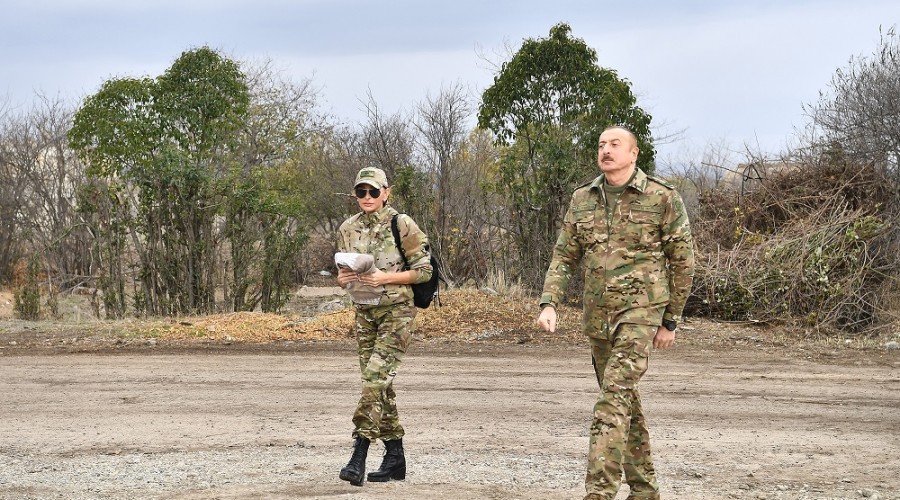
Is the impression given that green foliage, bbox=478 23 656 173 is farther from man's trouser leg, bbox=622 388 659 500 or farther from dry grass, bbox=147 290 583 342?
man's trouser leg, bbox=622 388 659 500

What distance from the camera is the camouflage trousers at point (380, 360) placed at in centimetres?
644

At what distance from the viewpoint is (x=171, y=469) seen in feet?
23.6

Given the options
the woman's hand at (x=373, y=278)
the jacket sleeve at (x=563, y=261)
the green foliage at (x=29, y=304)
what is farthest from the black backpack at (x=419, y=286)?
the green foliage at (x=29, y=304)

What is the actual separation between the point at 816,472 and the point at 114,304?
14.3m

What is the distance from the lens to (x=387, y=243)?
662 cm

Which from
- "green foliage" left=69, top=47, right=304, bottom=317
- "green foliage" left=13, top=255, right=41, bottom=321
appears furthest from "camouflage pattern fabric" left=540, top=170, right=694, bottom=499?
"green foliage" left=13, top=255, right=41, bottom=321

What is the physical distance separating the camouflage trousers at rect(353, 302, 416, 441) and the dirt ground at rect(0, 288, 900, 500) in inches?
14.9

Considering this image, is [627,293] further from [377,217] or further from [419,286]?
[377,217]

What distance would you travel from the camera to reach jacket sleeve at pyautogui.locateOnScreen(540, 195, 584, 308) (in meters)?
5.68

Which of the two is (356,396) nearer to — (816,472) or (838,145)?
(816,472)

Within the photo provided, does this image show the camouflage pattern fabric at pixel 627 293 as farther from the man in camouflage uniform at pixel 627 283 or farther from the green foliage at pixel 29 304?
the green foliage at pixel 29 304

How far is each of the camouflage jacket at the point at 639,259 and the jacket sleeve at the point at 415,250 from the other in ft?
4.09

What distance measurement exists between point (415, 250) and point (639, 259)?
5.41 feet

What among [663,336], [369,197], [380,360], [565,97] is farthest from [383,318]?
[565,97]
